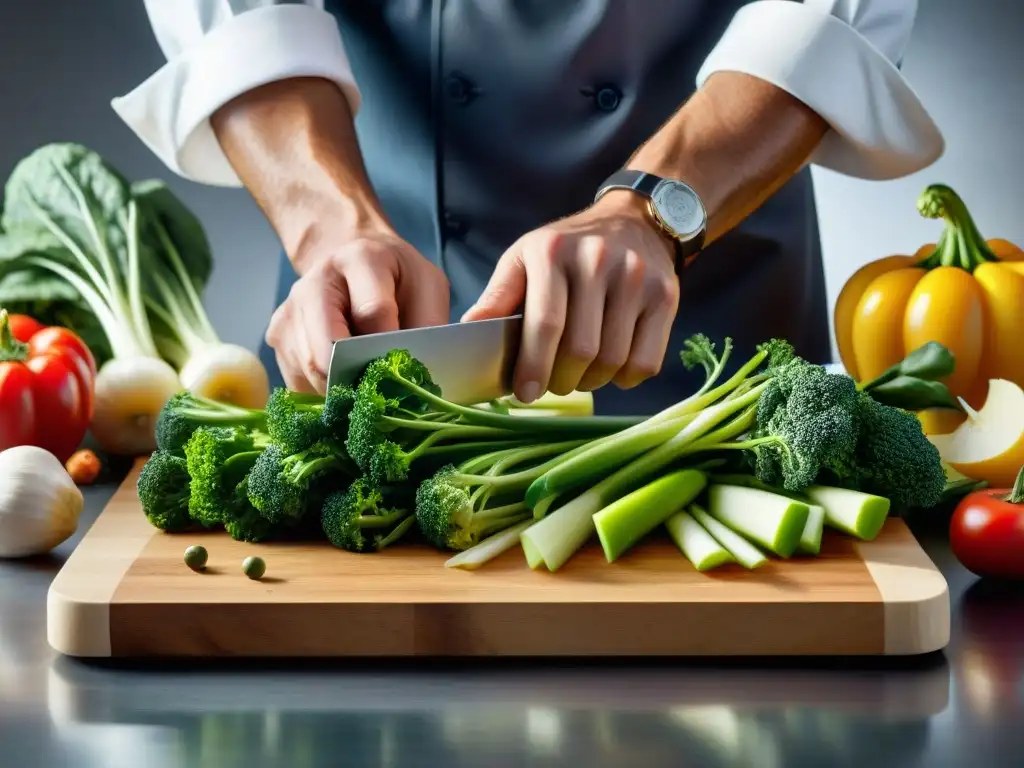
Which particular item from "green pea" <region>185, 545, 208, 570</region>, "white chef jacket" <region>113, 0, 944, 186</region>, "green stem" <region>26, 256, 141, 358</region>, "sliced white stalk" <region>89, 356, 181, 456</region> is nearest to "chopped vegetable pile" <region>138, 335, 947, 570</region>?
"green pea" <region>185, 545, 208, 570</region>

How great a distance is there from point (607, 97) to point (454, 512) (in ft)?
3.44

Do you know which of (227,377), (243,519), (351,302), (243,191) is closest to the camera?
(243,519)

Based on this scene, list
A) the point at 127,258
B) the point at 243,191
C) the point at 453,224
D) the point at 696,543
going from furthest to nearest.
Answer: the point at 243,191 < the point at 127,258 < the point at 453,224 < the point at 696,543

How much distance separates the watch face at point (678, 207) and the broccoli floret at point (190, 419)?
59 cm

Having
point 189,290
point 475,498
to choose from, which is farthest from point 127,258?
point 475,498

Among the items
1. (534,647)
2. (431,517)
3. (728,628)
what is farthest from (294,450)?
(728,628)

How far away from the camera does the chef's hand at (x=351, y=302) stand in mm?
1592

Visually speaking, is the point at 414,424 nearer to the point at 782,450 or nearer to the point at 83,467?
the point at 782,450

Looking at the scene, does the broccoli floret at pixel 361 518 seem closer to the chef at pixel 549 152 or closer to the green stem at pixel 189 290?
the chef at pixel 549 152

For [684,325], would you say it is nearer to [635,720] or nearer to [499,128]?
[499,128]

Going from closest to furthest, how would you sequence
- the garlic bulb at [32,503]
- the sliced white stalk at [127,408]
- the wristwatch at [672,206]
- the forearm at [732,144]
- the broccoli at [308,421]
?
1. the broccoli at [308,421]
2. the garlic bulb at [32,503]
3. the wristwatch at [672,206]
4. the forearm at [732,144]
5. the sliced white stalk at [127,408]

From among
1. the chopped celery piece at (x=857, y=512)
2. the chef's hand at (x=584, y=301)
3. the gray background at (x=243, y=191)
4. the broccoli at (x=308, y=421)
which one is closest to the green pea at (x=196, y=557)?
the broccoli at (x=308, y=421)

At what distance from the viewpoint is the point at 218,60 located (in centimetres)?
204

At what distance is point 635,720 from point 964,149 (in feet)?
9.90
